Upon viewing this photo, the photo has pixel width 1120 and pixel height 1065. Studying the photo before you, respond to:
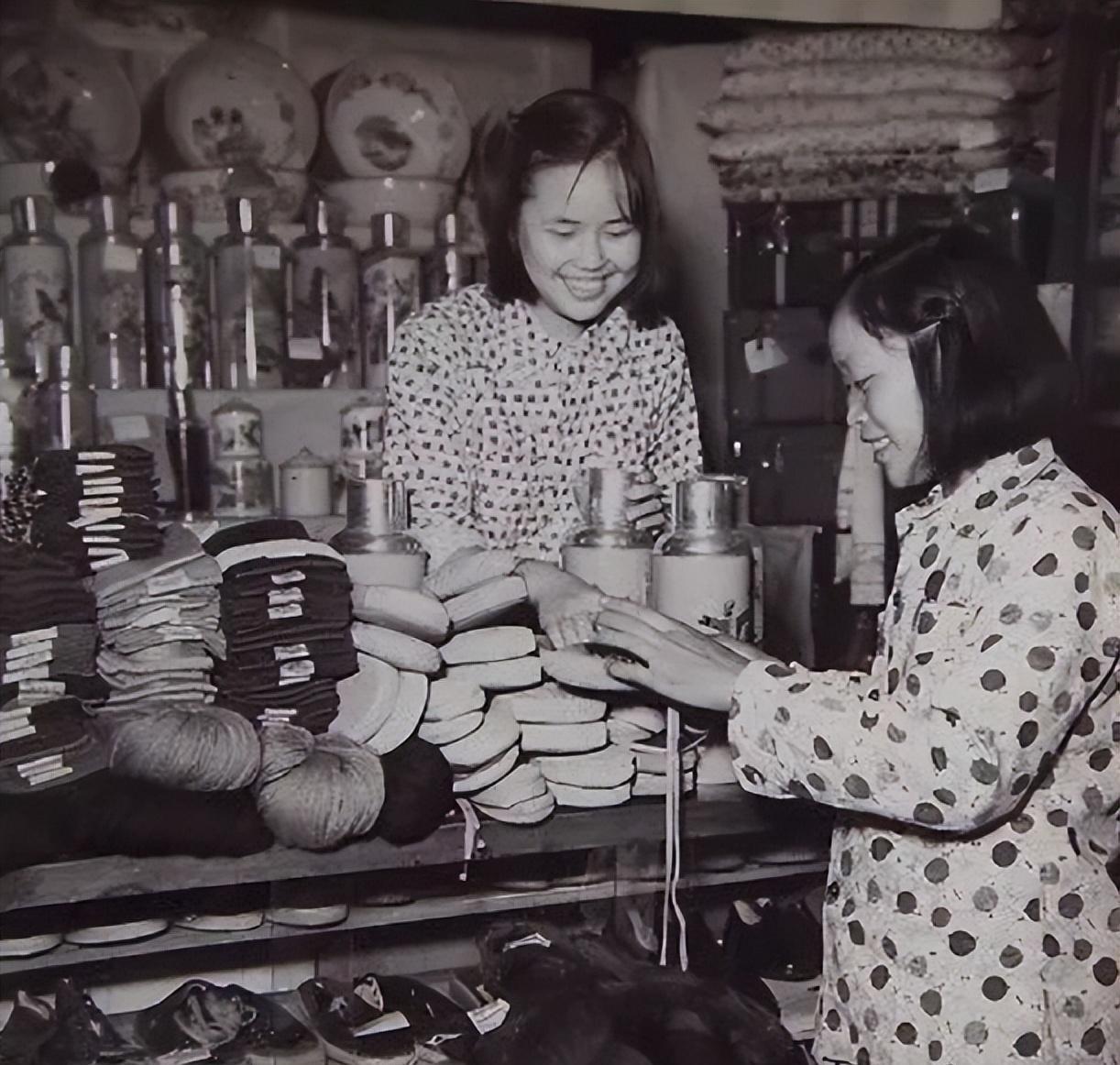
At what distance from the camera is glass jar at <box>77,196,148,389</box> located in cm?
107

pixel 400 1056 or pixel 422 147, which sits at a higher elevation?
pixel 422 147

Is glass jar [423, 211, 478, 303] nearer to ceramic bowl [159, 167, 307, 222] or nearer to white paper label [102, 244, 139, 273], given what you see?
ceramic bowl [159, 167, 307, 222]

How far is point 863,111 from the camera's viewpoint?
1257mm

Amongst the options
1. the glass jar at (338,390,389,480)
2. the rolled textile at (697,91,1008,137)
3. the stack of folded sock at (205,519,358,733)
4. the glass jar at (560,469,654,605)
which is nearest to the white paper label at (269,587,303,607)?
the stack of folded sock at (205,519,358,733)

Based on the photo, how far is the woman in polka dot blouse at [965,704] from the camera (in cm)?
90

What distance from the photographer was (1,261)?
1.04m

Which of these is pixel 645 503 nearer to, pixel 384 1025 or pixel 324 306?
pixel 324 306

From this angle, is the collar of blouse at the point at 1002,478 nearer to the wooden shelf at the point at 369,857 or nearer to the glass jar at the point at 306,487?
the wooden shelf at the point at 369,857

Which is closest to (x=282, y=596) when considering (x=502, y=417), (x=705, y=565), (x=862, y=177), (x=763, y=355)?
(x=502, y=417)

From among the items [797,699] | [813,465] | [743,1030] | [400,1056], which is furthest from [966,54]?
[400,1056]

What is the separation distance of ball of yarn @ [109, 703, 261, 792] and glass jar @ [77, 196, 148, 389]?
0.88 feet

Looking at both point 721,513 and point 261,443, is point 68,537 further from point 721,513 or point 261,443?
point 721,513

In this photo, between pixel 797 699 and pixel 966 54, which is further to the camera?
pixel 966 54

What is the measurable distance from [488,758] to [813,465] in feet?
1.36
